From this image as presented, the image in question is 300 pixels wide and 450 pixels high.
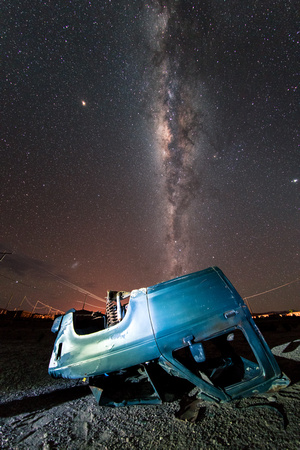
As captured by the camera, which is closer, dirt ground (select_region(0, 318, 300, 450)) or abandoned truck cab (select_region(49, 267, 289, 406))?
dirt ground (select_region(0, 318, 300, 450))

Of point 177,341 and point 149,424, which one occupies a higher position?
point 177,341

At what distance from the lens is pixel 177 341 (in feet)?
6.02

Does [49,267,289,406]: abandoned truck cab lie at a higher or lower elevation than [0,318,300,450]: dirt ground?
higher

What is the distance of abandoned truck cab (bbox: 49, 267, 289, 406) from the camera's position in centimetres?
180

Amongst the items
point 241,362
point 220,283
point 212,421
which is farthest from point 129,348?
point 241,362

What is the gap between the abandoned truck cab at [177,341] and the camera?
5.91ft

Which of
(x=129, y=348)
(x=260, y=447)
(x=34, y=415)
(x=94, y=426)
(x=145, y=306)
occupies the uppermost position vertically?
(x=145, y=306)

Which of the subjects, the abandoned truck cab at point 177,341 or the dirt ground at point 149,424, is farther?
the abandoned truck cab at point 177,341

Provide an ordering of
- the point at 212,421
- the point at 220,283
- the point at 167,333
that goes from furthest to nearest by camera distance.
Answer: the point at 220,283 → the point at 167,333 → the point at 212,421

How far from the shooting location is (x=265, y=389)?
1.79 metres

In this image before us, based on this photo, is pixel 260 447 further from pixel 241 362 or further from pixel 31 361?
pixel 31 361

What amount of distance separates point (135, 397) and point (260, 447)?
1.42 m

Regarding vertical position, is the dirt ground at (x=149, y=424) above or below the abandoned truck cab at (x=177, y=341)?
below

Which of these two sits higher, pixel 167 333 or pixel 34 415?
pixel 167 333
